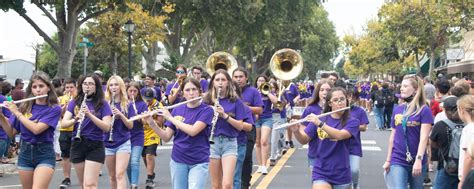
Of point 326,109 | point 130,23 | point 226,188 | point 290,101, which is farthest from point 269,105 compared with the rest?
point 130,23

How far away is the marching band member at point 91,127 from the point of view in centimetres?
857

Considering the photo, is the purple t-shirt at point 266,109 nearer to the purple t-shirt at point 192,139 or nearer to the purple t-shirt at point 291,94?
the purple t-shirt at point 291,94

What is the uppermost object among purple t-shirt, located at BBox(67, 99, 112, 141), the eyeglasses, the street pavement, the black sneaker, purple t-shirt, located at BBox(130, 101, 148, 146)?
the eyeglasses

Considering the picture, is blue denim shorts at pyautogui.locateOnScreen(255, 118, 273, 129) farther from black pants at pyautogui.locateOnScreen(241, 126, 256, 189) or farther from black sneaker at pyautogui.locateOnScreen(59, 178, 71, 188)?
black sneaker at pyautogui.locateOnScreen(59, 178, 71, 188)

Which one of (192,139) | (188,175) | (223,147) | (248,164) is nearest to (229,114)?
(223,147)

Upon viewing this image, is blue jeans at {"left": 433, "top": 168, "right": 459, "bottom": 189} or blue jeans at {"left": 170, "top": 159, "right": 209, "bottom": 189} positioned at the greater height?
blue jeans at {"left": 170, "top": 159, "right": 209, "bottom": 189}

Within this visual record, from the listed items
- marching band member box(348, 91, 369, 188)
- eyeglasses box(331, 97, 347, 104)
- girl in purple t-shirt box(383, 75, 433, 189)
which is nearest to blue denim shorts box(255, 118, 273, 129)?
marching band member box(348, 91, 369, 188)

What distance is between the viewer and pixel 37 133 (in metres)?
7.89

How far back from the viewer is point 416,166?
7645 mm

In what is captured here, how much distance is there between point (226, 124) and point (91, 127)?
1.48 metres

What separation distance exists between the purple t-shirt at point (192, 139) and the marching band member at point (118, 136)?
175cm

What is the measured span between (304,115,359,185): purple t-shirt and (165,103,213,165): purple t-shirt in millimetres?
1018

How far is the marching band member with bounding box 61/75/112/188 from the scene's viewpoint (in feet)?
28.1

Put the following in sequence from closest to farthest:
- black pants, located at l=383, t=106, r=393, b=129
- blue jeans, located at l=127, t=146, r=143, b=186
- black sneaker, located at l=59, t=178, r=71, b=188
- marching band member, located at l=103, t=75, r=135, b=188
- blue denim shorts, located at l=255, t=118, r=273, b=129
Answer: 1. marching band member, located at l=103, t=75, r=135, b=188
2. blue jeans, located at l=127, t=146, r=143, b=186
3. black sneaker, located at l=59, t=178, r=71, b=188
4. blue denim shorts, located at l=255, t=118, r=273, b=129
5. black pants, located at l=383, t=106, r=393, b=129
